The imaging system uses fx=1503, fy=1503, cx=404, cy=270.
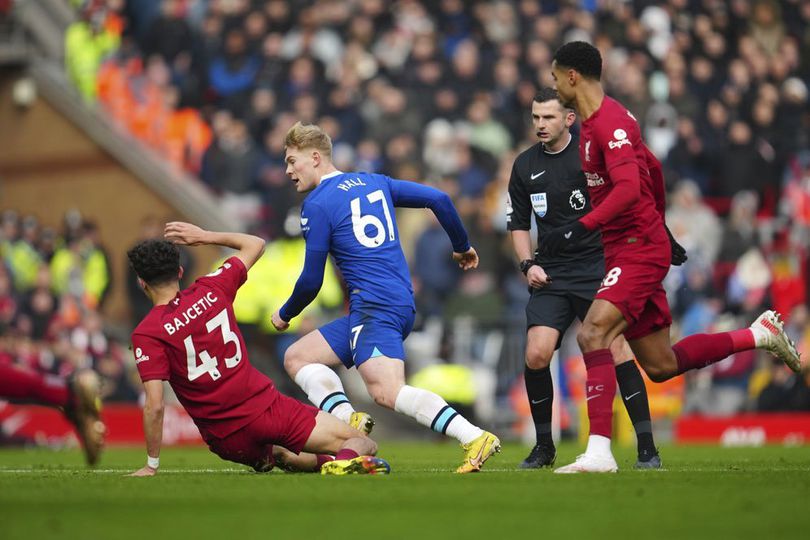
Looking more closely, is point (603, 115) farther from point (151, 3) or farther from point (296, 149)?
point (151, 3)

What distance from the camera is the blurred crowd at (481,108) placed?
58.4 ft

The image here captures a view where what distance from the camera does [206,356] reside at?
8.49m

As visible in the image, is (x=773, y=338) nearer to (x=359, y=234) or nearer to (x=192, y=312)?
(x=359, y=234)

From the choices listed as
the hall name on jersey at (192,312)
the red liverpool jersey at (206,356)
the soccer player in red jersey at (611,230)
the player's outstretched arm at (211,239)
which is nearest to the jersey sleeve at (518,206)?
the soccer player in red jersey at (611,230)

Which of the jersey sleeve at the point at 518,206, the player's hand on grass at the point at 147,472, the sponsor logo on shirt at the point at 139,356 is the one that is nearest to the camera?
the sponsor logo on shirt at the point at 139,356

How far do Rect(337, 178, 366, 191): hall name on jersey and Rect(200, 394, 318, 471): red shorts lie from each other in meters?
1.40

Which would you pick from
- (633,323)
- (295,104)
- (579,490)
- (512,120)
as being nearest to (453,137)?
(512,120)

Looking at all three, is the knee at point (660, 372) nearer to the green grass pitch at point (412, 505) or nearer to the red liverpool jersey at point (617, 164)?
the green grass pitch at point (412, 505)

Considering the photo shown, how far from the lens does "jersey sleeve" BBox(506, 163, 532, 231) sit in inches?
403

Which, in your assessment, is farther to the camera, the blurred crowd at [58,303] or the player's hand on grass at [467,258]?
the blurred crowd at [58,303]

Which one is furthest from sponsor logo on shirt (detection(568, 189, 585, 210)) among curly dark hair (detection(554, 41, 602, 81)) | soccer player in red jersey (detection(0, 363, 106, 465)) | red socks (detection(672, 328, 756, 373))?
soccer player in red jersey (detection(0, 363, 106, 465))

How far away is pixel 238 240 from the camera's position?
29.5 feet

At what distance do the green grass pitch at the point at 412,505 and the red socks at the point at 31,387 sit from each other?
1.60ft

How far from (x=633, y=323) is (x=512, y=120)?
1113 cm
